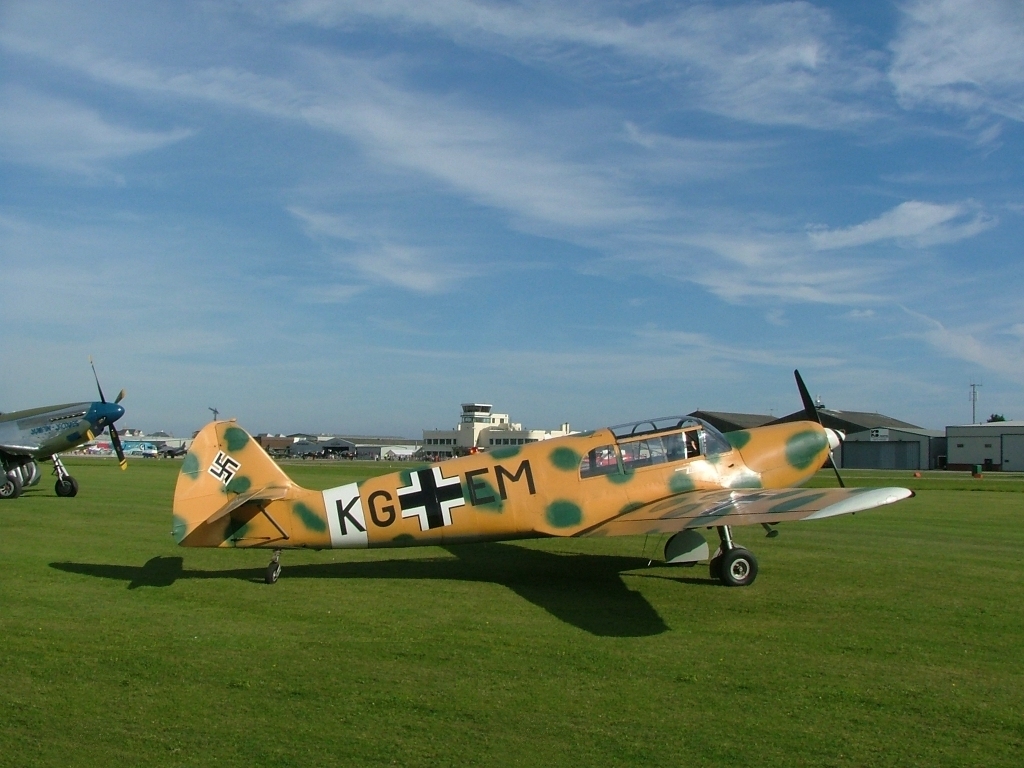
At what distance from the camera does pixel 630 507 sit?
1027 cm

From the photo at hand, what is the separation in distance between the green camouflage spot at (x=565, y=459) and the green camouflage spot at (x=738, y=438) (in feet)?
7.75

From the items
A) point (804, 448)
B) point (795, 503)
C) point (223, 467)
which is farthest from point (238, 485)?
point (804, 448)

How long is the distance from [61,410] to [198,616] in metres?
18.4

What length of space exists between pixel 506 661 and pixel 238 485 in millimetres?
4939

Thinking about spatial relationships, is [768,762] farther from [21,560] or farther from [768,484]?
[21,560]

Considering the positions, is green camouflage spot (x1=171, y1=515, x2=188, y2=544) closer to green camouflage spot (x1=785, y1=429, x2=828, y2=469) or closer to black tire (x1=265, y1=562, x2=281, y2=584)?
black tire (x1=265, y1=562, x2=281, y2=584)

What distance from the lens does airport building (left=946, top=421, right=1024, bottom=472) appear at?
66438 millimetres

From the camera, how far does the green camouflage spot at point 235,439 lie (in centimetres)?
1025

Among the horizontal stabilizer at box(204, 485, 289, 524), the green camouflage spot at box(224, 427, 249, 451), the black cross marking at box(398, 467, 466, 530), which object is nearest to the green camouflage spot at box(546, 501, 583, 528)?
the black cross marking at box(398, 467, 466, 530)

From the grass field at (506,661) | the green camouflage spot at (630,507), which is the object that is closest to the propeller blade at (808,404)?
the grass field at (506,661)

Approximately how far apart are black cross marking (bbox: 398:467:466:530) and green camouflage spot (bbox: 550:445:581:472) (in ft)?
4.08

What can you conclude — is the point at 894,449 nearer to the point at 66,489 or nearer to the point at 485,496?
the point at 66,489

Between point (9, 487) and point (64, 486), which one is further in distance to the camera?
point (64, 486)

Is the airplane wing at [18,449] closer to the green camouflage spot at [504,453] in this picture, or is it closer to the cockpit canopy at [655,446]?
the green camouflage spot at [504,453]
